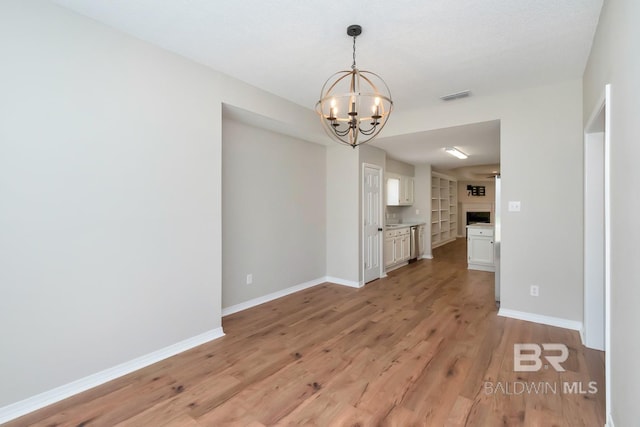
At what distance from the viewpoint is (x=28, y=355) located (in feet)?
6.28

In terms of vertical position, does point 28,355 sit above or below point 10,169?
below

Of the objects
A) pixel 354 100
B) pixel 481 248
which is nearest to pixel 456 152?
pixel 481 248

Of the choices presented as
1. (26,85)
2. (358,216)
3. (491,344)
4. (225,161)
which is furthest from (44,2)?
(491,344)

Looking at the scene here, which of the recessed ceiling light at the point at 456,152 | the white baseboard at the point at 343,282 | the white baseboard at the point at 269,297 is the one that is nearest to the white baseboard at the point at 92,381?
the white baseboard at the point at 269,297

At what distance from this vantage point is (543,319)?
3.31m

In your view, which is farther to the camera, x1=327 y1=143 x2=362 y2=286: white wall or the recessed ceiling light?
the recessed ceiling light

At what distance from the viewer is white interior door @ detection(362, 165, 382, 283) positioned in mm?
5035

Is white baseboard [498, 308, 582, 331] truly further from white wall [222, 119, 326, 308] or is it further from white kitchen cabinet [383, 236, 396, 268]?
white wall [222, 119, 326, 308]

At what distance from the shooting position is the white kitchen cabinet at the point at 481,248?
233 inches

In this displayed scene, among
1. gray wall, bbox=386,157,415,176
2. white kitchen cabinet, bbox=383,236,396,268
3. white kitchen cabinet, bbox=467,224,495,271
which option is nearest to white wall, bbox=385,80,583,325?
white kitchen cabinet, bbox=383,236,396,268

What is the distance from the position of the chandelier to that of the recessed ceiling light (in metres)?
1.79

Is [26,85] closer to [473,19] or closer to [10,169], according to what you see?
[10,169]

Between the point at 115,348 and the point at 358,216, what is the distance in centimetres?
352

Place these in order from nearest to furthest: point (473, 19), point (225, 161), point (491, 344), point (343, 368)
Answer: point (473, 19), point (343, 368), point (491, 344), point (225, 161)
